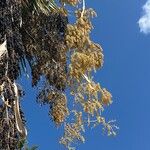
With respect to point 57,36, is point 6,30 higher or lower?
lower

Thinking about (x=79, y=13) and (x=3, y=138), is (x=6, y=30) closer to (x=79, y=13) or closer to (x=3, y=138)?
(x=3, y=138)

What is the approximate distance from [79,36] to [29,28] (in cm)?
118

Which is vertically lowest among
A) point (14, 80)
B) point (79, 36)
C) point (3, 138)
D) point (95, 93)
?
point (3, 138)

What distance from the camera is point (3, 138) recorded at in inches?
510

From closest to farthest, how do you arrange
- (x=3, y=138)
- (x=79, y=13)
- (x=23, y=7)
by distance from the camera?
(x=3, y=138), (x=23, y=7), (x=79, y=13)

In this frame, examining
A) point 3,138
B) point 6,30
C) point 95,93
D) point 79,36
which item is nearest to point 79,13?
point 79,36

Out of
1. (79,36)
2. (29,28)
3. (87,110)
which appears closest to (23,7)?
(29,28)

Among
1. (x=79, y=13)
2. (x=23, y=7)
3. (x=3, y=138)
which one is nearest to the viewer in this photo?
(x=3, y=138)

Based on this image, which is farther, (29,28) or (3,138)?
(29,28)

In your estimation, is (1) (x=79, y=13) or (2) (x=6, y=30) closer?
(2) (x=6, y=30)

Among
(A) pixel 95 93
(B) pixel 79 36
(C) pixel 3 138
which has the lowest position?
(C) pixel 3 138

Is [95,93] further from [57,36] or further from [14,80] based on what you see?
[14,80]

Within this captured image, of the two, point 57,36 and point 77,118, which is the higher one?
point 57,36

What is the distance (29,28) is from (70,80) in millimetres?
1410
